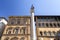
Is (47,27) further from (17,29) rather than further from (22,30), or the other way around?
(17,29)

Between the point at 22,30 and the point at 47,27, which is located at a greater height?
the point at 47,27

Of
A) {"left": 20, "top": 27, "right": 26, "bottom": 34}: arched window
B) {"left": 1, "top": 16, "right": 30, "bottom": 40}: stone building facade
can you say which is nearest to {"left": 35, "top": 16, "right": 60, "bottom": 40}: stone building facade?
{"left": 1, "top": 16, "right": 30, "bottom": 40}: stone building facade

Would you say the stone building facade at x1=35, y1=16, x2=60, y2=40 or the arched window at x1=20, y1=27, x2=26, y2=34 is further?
the arched window at x1=20, y1=27, x2=26, y2=34

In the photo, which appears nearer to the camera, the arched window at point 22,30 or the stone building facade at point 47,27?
the stone building facade at point 47,27

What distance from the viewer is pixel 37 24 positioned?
126ft

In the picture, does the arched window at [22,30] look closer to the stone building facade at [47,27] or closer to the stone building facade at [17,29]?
the stone building facade at [17,29]

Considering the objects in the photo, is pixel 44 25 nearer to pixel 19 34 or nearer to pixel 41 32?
pixel 41 32

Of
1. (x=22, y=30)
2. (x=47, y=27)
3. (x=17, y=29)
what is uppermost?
(x=47, y=27)

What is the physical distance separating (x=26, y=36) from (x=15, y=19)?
7080 millimetres

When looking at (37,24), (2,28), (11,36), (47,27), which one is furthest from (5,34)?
(47,27)

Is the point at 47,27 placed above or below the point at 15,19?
below

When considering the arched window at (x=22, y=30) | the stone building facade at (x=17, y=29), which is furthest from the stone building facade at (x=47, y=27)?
the arched window at (x=22, y=30)

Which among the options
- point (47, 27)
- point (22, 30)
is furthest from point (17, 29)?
point (47, 27)

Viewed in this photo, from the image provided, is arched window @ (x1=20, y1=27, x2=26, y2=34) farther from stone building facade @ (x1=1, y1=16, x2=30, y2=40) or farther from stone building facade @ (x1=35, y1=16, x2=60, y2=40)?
stone building facade @ (x1=35, y1=16, x2=60, y2=40)
